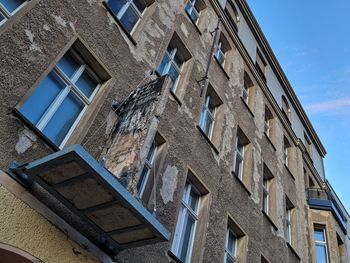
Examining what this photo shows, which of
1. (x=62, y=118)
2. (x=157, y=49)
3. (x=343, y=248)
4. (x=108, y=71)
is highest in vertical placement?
(x=343, y=248)

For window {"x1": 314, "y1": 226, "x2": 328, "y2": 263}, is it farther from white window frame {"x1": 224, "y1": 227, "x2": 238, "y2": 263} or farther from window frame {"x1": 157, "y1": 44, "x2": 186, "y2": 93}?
window frame {"x1": 157, "y1": 44, "x2": 186, "y2": 93}

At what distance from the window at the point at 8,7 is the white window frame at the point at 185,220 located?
4533mm

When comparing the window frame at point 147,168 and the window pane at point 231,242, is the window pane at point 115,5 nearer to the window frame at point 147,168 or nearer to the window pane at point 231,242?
the window frame at point 147,168

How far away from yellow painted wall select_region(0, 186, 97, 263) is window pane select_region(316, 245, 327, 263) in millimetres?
11582

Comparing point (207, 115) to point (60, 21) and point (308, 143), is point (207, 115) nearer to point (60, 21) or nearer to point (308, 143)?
point (60, 21)

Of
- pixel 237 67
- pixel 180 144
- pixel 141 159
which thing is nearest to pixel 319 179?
pixel 237 67

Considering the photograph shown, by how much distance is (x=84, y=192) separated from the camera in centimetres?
460

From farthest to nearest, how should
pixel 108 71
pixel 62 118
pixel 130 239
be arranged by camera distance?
1. pixel 108 71
2. pixel 62 118
3. pixel 130 239

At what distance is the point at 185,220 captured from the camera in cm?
764

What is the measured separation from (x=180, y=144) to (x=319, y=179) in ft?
41.7

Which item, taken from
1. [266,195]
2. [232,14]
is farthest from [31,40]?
[232,14]

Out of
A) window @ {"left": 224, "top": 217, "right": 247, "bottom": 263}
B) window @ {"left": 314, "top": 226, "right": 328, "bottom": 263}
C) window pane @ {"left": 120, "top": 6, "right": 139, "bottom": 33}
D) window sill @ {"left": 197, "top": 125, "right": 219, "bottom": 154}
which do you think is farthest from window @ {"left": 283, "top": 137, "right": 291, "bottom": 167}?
window pane @ {"left": 120, "top": 6, "right": 139, "bottom": 33}

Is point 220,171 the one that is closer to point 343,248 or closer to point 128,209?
point 128,209

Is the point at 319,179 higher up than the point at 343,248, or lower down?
higher up
